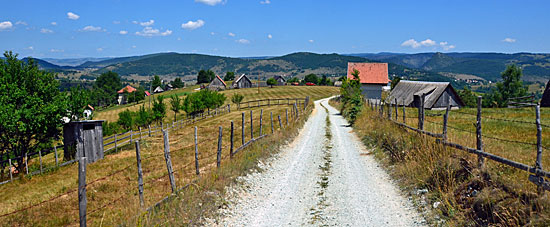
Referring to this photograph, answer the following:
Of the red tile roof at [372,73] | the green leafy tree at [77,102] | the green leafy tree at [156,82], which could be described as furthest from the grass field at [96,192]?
the green leafy tree at [156,82]

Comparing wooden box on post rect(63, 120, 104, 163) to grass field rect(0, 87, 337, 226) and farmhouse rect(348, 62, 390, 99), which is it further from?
farmhouse rect(348, 62, 390, 99)

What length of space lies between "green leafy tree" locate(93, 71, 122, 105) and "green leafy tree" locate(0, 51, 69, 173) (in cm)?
12415

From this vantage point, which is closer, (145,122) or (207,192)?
(207,192)

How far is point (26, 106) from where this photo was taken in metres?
21.0

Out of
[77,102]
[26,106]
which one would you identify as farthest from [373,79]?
[26,106]

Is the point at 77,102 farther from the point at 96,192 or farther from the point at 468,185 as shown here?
the point at 468,185

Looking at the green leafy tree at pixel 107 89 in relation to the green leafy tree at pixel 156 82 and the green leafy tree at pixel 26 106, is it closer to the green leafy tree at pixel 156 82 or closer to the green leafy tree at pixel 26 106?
the green leafy tree at pixel 156 82

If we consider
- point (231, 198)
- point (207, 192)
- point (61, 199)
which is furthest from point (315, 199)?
point (61, 199)

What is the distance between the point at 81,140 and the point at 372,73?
164 ft

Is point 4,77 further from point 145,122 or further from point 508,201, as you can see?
point 145,122

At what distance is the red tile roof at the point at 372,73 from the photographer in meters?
61.5

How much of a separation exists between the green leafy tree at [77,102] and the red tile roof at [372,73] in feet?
146

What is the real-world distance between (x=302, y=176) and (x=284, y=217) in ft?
13.2

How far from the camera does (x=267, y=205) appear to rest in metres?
9.59
